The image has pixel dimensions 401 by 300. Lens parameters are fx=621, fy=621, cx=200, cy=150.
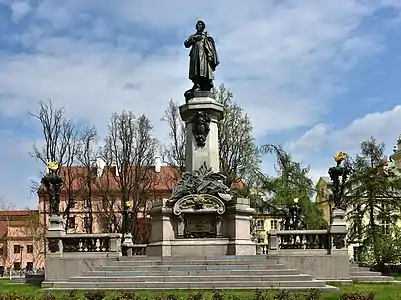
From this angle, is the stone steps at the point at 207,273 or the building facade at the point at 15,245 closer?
the stone steps at the point at 207,273

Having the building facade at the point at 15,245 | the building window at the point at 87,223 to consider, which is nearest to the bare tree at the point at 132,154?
the building window at the point at 87,223

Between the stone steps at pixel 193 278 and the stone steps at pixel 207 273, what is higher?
the stone steps at pixel 207 273

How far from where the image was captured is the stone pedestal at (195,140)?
83.3 ft

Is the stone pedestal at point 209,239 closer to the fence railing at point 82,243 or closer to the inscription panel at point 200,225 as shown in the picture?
the inscription panel at point 200,225

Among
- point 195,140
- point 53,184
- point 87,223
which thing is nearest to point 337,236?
point 195,140

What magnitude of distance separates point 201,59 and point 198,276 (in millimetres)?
10027

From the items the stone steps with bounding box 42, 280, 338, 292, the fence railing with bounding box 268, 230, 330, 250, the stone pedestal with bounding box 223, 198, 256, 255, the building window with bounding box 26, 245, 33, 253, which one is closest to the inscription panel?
the stone pedestal with bounding box 223, 198, 256, 255

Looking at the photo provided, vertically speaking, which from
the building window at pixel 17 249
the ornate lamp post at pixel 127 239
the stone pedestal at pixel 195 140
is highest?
the stone pedestal at pixel 195 140

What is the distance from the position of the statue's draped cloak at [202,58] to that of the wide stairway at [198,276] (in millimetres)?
8214

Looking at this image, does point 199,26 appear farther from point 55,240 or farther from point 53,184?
point 55,240

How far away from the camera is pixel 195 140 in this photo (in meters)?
25.5

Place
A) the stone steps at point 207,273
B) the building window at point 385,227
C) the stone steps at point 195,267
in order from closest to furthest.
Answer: the stone steps at point 207,273, the stone steps at point 195,267, the building window at point 385,227

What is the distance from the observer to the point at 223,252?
23.9 metres

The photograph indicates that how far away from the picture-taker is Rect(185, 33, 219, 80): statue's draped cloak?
26.2 meters
